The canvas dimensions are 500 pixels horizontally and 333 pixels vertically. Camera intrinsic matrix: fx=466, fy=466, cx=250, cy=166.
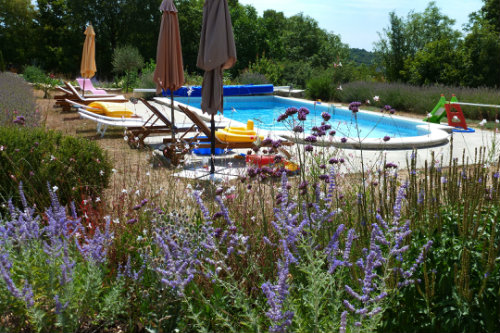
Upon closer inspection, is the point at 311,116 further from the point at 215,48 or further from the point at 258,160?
the point at 258,160

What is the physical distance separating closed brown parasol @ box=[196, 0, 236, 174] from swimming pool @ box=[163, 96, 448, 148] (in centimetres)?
53

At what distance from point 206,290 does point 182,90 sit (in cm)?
1609

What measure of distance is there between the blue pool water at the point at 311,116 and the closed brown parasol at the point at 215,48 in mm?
5286

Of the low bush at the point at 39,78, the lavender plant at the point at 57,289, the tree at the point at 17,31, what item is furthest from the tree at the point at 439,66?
the tree at the point at 17,31

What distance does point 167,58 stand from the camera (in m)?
8.23

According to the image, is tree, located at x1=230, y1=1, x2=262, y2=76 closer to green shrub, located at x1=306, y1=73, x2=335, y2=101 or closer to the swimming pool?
green shrub, located at x1=306, y1=73, x2=335, y2=101

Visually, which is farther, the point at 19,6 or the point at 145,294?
the point at 19,6

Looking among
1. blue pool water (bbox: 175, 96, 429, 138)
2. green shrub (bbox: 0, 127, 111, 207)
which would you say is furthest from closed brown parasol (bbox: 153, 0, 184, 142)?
blue pool water (bbox: 175, 96, 429, 138)

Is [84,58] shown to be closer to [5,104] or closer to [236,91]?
[236,91]

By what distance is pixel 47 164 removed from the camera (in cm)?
457

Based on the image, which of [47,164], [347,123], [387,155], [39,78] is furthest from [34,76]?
[47,164]

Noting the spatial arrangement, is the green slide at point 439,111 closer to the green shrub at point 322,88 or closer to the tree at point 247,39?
the green shrub at point 322,88

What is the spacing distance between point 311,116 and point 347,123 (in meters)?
3.88

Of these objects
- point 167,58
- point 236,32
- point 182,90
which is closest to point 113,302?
point 167,58
